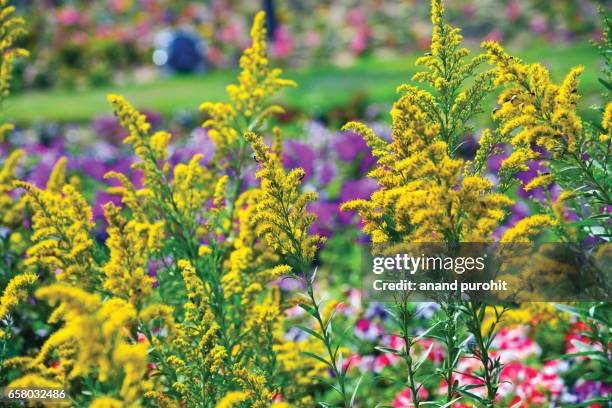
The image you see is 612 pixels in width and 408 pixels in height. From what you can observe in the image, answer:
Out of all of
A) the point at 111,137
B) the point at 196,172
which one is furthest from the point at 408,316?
the point at 111,137

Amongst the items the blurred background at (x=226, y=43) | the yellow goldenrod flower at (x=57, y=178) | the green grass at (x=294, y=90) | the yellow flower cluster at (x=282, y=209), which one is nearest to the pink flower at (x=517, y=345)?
the yellow flower cluster at (x=282, y=209)

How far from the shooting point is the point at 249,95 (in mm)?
3432

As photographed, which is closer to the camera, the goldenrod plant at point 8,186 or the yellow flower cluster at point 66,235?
the yellow flower cluster at point 66,235

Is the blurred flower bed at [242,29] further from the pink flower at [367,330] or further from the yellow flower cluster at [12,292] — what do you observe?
the yellow flower cluster at [12,292]

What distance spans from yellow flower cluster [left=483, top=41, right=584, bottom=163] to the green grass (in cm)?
687

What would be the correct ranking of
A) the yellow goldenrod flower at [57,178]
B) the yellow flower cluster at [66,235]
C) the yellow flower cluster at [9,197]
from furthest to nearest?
the yellow goldenrod flower at [57,178] < the yellow flower cluster at [9,197] < the yellow flower cluster at [66,235]

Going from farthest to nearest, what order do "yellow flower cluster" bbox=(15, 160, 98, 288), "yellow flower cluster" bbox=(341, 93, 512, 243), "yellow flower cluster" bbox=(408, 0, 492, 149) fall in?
1. "yellow flower cluster" bbox=(15, 160, 98, 288)
2. "yellow flower cluster" bbox=(408, 0, 492, 149)
3. "yellow flower cluster" bbox=(341, 93, 512, 243)

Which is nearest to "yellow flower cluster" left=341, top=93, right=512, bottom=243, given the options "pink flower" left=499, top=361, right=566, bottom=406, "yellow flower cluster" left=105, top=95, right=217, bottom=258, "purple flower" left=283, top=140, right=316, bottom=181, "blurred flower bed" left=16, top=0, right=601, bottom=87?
"yellow flower cluster" left=105, top=95, right=217, bottom=258

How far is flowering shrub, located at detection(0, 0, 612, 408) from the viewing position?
211 cm

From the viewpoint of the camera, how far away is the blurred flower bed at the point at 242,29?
15672 mm

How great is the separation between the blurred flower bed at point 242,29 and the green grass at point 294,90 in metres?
1.09

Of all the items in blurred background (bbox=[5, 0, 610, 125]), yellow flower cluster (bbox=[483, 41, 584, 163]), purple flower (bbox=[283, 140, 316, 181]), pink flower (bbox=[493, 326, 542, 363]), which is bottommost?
pink flower (bbox=[493, 326, 542, 363])

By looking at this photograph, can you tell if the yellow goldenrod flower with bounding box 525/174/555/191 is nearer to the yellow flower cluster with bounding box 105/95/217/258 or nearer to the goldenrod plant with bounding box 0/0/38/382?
the yellow flower cluster with bounding box 105/95/217/258

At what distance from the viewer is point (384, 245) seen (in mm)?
2365
